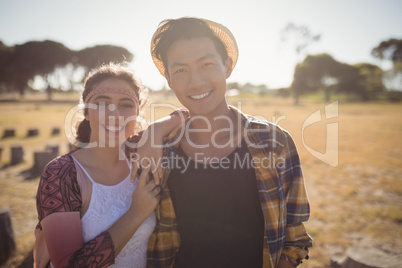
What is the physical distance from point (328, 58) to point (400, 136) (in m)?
54.9

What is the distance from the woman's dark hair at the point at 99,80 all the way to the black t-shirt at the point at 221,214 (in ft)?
3.63

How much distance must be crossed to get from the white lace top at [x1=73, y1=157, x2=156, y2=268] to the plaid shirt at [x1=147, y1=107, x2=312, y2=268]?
0.28ft

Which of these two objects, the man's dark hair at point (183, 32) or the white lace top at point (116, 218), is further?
the man's dark hair at point (183, 32)

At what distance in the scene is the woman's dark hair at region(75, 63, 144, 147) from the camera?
227 centimetres

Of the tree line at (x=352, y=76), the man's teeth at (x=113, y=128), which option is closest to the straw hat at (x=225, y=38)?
the man's teeth at (x=113, y=128)

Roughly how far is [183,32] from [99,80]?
0.93 metres

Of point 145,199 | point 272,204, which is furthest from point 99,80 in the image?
point 272,204

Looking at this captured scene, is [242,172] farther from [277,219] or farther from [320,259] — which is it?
[320,259]

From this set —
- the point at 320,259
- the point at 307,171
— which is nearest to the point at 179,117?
the point at 320,259

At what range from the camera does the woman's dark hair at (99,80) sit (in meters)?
2.27

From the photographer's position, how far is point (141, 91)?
2.63 m

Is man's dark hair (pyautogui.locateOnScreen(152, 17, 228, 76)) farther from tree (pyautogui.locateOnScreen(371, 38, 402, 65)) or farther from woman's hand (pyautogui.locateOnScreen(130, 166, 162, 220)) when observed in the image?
tree (pyautogui.locateOnScreen(371, 38, 402, 65))

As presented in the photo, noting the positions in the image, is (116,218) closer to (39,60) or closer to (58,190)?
(58,190)

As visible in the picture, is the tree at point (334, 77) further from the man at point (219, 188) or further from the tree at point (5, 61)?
the tree at point (5, 61)
